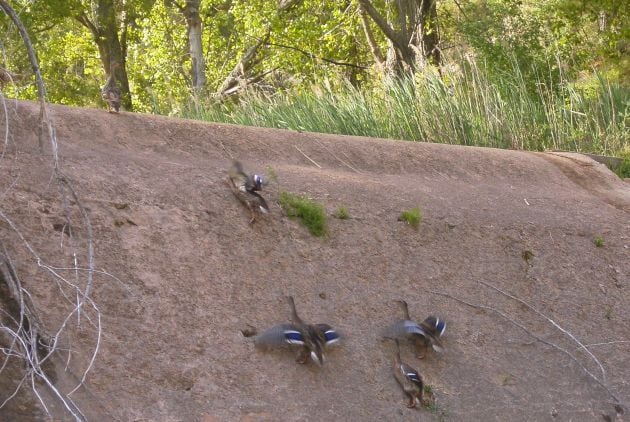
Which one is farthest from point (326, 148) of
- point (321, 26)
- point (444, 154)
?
point (321, 26)

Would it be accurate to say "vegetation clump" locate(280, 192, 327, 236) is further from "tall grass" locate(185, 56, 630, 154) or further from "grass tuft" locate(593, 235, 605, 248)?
A: "tall grass" locate(185, 56, 630, 154)

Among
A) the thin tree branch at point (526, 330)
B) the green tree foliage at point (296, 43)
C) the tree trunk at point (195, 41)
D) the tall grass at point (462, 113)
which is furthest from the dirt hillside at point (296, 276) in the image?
the tree trunk at point (195, 41)

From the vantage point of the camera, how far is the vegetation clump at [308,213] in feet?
20.5

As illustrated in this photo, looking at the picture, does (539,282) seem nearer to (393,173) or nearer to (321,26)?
(393,173)

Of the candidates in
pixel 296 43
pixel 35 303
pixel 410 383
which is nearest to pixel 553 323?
pixel 410 383

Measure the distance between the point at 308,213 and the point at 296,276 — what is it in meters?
0.58

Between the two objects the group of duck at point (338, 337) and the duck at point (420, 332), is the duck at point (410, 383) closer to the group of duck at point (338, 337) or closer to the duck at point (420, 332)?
the group of duck at point (338, 337)

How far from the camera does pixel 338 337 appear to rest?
5.42 metres

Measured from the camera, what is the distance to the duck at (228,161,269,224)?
239 inches

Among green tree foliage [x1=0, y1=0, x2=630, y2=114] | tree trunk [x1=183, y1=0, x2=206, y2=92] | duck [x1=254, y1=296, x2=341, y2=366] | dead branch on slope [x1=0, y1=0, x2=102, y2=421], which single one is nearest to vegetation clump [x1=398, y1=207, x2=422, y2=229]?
duck [x1=254, y1=296, x2=341, y2=366]

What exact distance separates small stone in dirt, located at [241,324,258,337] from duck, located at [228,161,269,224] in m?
0.96

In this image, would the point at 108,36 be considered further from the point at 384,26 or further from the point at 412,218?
the point at 412,218

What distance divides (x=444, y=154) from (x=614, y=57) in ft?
21.2

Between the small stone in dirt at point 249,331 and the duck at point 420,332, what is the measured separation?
0.84 metres
